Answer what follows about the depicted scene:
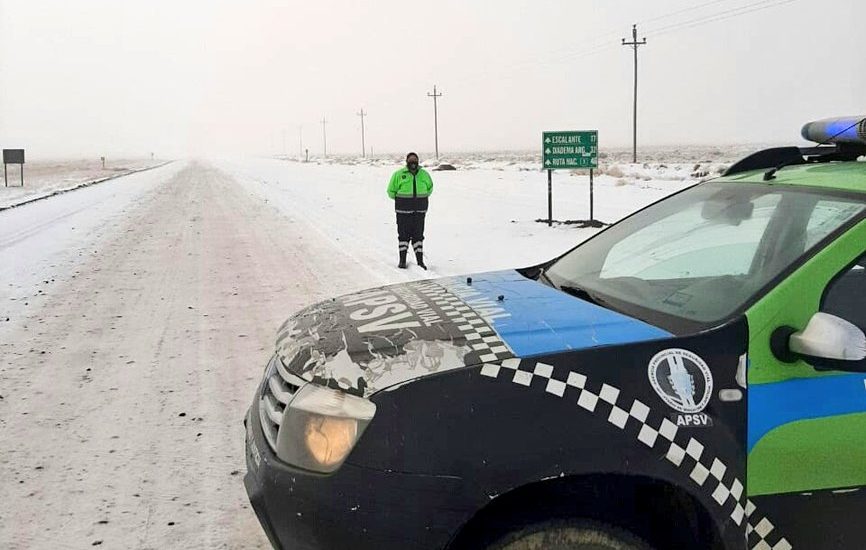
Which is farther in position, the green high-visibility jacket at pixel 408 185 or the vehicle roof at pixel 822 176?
the green high-visibility jacket at pixel 408 185

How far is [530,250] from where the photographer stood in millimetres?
13234

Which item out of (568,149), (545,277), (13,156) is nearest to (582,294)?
(545,277)

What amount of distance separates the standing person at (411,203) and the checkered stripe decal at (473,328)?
8.03m

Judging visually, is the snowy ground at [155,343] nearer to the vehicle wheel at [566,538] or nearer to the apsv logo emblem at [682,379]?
the vehicle wheel at [566,538]

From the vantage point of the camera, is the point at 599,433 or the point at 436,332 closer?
the point at 599,433

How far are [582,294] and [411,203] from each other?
27.7 feet

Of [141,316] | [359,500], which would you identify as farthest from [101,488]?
[141,316]

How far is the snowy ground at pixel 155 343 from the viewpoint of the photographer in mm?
3668

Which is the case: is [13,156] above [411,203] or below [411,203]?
above

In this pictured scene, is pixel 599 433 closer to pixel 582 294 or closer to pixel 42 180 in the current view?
pixel 582 294

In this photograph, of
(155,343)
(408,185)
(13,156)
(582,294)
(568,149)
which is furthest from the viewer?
(13,156)

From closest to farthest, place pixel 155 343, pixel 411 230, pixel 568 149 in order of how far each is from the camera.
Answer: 1. pixel 155 343
2. pixel 411 230
3. pixel 568 149

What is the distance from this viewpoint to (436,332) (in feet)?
8.16

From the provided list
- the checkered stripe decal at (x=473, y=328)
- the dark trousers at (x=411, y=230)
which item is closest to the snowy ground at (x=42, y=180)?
the dark trousers at (x=411, y=230)
